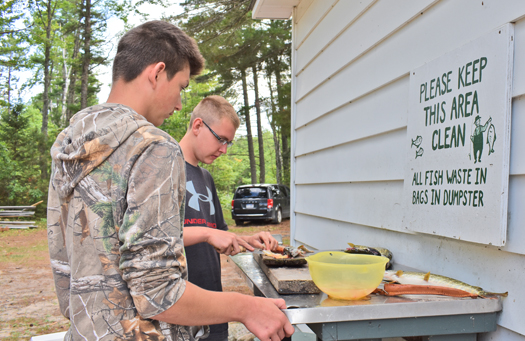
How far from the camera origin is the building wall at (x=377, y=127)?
159 centimetres

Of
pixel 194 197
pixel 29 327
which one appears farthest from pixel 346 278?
pixel 29 327

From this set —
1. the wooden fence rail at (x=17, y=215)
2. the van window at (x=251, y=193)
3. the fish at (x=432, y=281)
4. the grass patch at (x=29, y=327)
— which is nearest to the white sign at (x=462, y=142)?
the fish at (x=432, y=281)

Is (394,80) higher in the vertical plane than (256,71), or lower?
lower

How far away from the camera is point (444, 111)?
77.0 inches

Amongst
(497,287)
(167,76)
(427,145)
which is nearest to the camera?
(167,76)

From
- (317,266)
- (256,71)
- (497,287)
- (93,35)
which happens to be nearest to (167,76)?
(317,266)

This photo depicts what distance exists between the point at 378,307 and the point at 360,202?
5.45 ft

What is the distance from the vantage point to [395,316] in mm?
1462

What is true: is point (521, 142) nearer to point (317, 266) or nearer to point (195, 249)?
point (317, 266)

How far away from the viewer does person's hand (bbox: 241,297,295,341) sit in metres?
1.27

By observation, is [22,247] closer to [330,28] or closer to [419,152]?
[330,28]

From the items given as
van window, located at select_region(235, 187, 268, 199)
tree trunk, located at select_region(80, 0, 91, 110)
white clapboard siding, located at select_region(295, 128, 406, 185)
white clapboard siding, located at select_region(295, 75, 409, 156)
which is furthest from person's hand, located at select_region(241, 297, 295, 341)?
tree trunk, located at select_region(80, 0, 91, 110)

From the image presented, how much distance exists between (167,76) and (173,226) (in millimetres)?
504

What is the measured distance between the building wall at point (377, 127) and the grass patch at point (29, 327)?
3.35m
